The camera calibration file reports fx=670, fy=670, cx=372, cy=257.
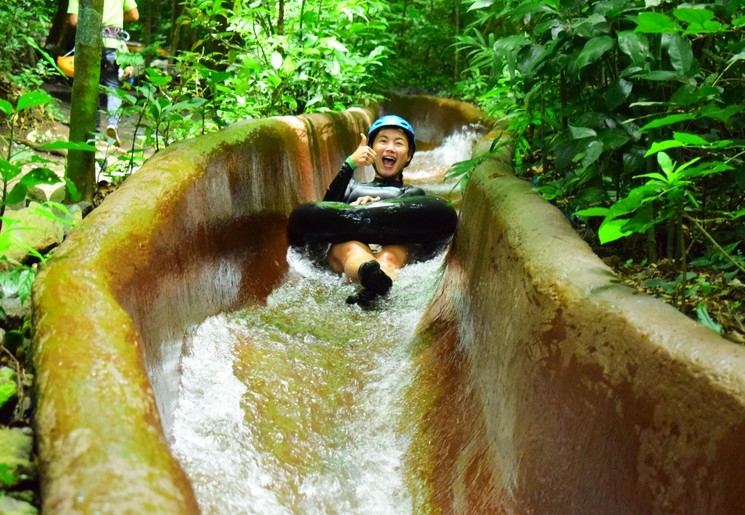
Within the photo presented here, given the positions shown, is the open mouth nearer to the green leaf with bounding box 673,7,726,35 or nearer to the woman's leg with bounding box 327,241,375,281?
the woman's leg with bounding box 327,241,375,281

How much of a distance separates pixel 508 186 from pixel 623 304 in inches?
56.3

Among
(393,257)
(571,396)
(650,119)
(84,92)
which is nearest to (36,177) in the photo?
(84,92)

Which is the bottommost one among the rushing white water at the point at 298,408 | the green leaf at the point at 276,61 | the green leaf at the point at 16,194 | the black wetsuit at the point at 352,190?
the rushing white water at the point at 298,408

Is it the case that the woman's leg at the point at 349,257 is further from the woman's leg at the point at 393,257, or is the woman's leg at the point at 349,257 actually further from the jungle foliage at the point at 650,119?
the jungle foliage at the point at 650,119

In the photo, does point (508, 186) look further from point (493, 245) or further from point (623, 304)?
point (623, 304)

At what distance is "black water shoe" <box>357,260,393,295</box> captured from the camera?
12.1ft

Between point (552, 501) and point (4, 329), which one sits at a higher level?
point (4, 329)

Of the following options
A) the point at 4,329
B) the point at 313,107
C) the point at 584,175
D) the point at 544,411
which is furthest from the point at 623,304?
the point at 313,107

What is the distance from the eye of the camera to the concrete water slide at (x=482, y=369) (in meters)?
1.22

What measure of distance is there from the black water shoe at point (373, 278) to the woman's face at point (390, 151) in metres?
1.90

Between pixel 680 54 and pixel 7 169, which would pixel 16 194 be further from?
pixel 680 54

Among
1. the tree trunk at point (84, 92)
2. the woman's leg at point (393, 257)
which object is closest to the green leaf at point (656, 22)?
the tree trunk at point (84, 92)

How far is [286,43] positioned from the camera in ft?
19.0

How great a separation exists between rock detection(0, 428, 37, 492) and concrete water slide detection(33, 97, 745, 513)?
0.07m
